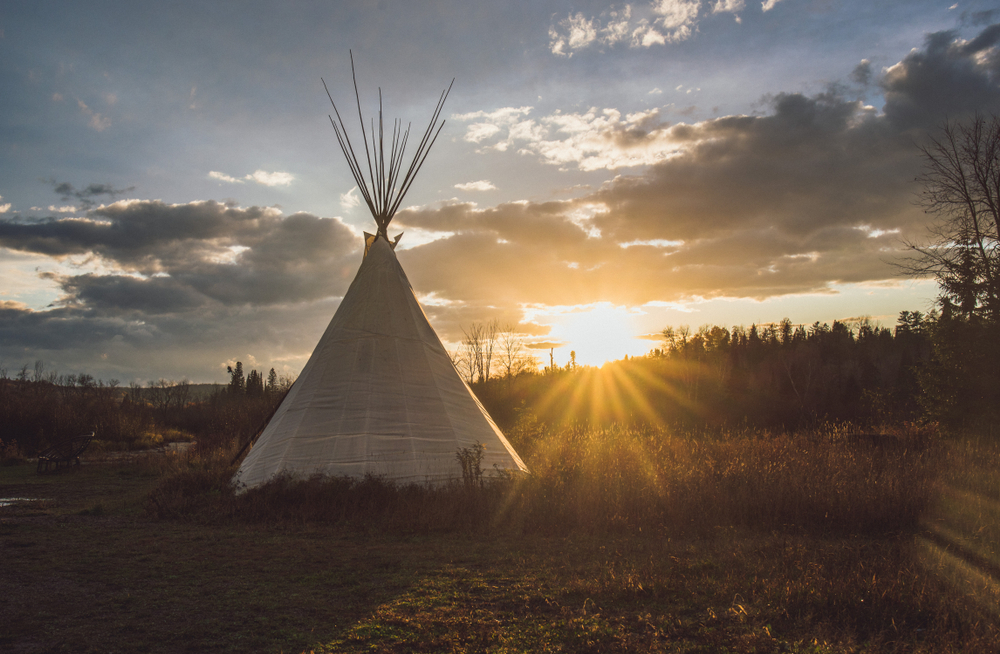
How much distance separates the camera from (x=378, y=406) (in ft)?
24.1

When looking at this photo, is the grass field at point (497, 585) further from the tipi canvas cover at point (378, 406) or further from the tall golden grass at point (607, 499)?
the tipi canvas cover at point (378, 406)

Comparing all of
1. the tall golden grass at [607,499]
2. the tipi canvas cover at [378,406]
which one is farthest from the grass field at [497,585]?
the tipi canvas cover at [378,406]

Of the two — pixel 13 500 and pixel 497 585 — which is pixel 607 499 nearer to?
pixel 497 585

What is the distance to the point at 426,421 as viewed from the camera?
290 inches

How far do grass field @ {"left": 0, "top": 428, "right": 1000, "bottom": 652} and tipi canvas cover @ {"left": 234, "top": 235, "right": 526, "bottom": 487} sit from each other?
37.4 inches

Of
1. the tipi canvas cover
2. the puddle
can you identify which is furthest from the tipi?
the puddle

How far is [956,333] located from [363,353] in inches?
678

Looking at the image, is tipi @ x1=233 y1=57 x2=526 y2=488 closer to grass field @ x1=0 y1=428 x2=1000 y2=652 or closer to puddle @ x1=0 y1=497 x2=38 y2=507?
grass field @ x1=0 y1=428 x2=1000 y2=652

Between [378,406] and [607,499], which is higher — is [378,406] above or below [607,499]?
above

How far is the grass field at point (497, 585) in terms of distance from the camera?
9.09 ft

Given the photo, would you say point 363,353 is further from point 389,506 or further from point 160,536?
point 160,536

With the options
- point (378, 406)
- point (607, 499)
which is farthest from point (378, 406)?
point (607, 499)

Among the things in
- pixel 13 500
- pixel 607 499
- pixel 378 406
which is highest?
pixel 378 406

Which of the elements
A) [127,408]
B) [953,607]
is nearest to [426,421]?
[953,607]
